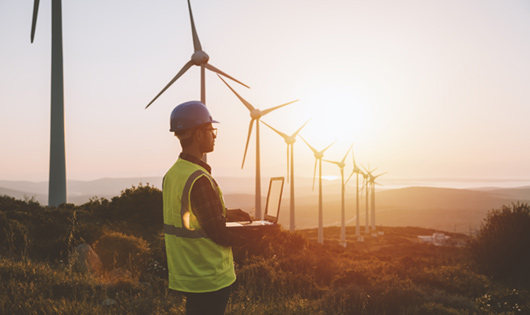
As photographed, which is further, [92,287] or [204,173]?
[92,287]

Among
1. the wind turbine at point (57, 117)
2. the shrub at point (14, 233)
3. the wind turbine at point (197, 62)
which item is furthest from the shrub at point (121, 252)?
the wind turbine at point (197, 62)

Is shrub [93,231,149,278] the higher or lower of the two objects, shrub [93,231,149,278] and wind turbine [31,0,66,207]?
the lower

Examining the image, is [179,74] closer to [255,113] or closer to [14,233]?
[255,113]

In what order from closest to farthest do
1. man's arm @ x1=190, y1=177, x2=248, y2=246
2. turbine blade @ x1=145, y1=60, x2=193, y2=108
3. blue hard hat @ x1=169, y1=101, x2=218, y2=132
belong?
man's arm @ x1=190, y1=177, x2=248, y2=246
blue hard hat @ x1=169, y1=101, x2=218, y2=132
turbine blade @ x1=145, y1=60, x2=193, y2=108

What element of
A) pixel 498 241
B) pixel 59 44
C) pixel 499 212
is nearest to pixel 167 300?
pixel 498 241

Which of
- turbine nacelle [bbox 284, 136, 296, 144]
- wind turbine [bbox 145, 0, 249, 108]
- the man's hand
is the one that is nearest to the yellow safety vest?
the man's hand

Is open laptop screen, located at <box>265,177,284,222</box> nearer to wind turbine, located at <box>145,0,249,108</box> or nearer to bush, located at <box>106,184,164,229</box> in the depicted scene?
bush, located at <box>106,184,164,229</box>

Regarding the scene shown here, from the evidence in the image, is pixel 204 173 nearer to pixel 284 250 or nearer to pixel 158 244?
pixel 158 244

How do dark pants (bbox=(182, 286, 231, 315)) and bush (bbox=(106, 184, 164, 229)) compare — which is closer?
dark pants (bbox=(182, 286, 231, 315))

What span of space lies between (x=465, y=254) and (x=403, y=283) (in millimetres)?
17301

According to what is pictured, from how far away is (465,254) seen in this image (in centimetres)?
2922

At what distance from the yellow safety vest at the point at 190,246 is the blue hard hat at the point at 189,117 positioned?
0.40 meters

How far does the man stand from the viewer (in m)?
3.87

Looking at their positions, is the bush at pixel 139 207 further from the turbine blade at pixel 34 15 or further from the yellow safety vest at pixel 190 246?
the yellow safety vest at pixel 190 246
